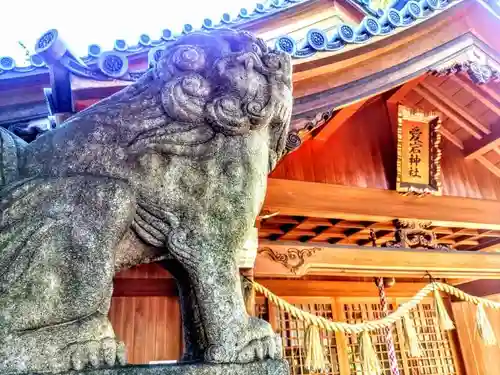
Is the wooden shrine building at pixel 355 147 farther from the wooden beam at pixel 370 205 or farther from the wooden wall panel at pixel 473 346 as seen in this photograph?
the wooden wall panel at pixel 473 346

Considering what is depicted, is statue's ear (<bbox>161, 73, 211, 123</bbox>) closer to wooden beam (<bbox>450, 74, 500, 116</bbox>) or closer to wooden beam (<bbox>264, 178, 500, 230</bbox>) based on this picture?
wooden beam (<bbox>264, 178, 500, 230</bbox>)

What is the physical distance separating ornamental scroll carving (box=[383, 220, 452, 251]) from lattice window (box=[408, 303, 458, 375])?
333cm

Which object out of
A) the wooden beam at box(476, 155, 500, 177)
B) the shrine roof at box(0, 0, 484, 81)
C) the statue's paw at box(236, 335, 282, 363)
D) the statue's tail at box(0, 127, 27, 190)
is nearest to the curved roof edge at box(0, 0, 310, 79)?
the shrine roof at box(0, 0, 484, 81)

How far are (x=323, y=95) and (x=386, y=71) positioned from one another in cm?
69

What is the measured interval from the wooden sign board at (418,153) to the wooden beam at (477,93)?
59 centimetres

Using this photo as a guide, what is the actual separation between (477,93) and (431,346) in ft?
16.8

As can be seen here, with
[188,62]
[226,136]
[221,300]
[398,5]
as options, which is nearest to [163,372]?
[221,300]

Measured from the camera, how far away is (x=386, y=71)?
3.40 metres

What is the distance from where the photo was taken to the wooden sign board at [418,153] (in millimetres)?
4617

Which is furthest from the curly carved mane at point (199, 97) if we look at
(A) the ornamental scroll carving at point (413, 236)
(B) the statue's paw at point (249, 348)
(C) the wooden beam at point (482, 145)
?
(C) the wooden beam at point (482, 145)

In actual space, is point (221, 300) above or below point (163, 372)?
above

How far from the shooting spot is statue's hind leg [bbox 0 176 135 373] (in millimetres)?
1257

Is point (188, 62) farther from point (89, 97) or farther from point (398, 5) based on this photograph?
point (398, 5)

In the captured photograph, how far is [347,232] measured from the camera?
231 inches
